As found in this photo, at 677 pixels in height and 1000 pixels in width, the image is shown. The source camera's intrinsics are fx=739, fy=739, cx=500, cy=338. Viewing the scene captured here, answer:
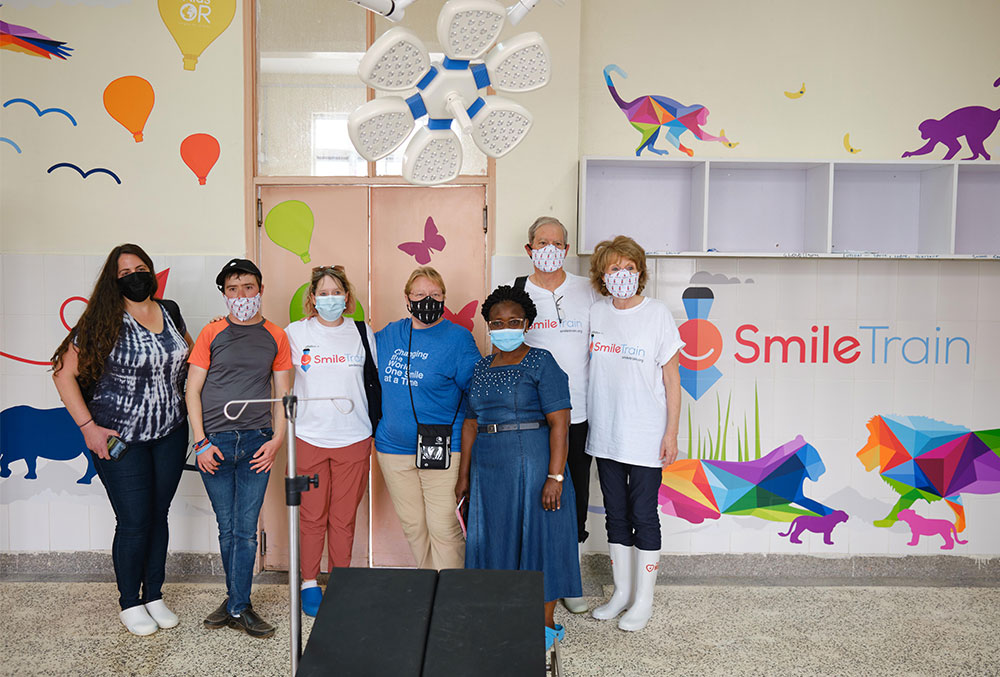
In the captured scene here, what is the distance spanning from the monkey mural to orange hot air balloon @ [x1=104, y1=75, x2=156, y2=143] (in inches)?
144

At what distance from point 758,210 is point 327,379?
216cm

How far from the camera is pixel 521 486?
8.85 feet

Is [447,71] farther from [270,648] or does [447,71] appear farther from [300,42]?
[270,648]

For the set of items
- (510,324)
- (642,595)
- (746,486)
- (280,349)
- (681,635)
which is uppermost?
(510,324)

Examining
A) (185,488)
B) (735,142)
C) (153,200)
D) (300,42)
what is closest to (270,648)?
(185,488)

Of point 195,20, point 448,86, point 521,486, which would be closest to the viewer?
point 448,86

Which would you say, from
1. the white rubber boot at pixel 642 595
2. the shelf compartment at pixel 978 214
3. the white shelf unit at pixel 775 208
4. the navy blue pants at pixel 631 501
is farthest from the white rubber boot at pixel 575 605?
the shelf compartment at pixel 978 214

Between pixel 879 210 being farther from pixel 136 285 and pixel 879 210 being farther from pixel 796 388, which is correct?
pixel 136 285

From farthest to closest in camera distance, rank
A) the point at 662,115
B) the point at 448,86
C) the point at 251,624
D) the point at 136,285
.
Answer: the point at 662,115 → the point at 251,624 → the point at 136,285 → the point at 448,86

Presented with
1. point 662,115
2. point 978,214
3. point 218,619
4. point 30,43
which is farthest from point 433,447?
point 978,214

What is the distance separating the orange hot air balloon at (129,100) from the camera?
343cm

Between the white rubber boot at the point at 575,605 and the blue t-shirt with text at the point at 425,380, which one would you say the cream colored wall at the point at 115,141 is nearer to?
the blue t-shirt with text at the point at 425,380

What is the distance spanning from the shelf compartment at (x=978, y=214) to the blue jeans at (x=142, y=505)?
12.0ft

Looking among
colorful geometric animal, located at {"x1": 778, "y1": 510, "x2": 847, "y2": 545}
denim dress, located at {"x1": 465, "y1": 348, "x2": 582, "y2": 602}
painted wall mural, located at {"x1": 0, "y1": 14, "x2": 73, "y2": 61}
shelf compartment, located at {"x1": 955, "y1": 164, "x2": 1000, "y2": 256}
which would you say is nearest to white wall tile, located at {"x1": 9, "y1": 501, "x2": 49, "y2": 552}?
painted wall mural, located at {"x1": 0, "y1": 14, "x2": 73, "y2": 61}
